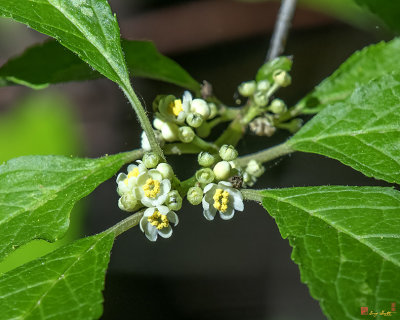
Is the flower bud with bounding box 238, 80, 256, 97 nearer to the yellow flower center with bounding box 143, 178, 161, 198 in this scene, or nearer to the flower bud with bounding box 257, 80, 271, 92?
the flower bud with bounding box 257, 80, 271, 92

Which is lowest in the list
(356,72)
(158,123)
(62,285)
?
(62,285)

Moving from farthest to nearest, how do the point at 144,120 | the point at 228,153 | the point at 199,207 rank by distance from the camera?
the point at 199,207, the point at 228,153, the point at 144,120

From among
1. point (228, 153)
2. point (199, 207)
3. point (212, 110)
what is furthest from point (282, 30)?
point (199, 207)

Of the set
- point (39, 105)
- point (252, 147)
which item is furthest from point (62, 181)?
point (39, 105)

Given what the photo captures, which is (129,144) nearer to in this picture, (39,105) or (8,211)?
(39,105)

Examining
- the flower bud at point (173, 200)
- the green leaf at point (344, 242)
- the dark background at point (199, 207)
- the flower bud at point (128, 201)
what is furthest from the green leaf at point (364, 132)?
the dark background at point (199, 207)

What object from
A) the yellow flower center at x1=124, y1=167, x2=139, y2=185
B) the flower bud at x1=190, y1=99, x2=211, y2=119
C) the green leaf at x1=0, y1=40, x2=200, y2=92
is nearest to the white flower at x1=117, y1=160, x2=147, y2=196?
the yellow flower center at x1=124, y1=167, x2=139, y2=185

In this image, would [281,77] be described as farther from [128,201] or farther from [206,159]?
[128,201]
